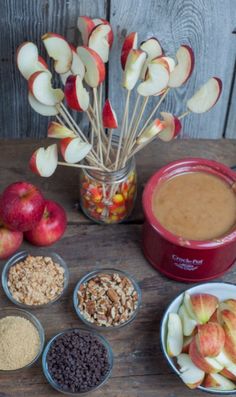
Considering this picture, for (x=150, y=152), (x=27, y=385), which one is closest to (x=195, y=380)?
(x=27, y=385)

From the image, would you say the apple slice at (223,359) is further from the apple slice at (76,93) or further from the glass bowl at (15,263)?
the apple slice at (76,93)

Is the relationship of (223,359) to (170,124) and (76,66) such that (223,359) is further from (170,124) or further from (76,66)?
(76,66)

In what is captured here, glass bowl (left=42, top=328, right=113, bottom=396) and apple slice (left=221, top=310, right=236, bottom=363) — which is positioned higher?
apple slice (left=221, top=310, right=236, bottom=363)

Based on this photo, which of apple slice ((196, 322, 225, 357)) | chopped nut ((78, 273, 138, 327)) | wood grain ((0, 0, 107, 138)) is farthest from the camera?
wood grain ((0, 0, 107, 138))

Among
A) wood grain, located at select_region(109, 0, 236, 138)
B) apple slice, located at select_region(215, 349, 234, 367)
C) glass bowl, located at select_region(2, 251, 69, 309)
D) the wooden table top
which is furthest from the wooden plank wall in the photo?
apple slice, located at select_region(215, 349, 234, 367)

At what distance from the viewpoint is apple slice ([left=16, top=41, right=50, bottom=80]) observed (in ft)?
3.29

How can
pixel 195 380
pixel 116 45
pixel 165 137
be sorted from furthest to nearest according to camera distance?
pixel 116 45 < pixel 165 137 < pixel 195 380

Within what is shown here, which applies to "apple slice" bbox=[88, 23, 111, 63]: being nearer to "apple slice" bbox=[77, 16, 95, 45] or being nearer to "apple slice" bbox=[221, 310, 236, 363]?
"apple slice" bbox=[77, 16, 95, 45]

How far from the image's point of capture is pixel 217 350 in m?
0.93

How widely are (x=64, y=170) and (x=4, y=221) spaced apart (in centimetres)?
21

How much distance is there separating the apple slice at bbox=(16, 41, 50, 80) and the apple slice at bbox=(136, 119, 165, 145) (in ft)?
0.62

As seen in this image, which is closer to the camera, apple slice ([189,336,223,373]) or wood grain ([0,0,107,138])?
apple slice ([189,336,223,373])

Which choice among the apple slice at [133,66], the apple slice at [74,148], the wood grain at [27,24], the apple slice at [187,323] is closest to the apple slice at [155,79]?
the apple slice at [133,66]

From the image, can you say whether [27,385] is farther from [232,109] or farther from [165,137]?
[232,109]
